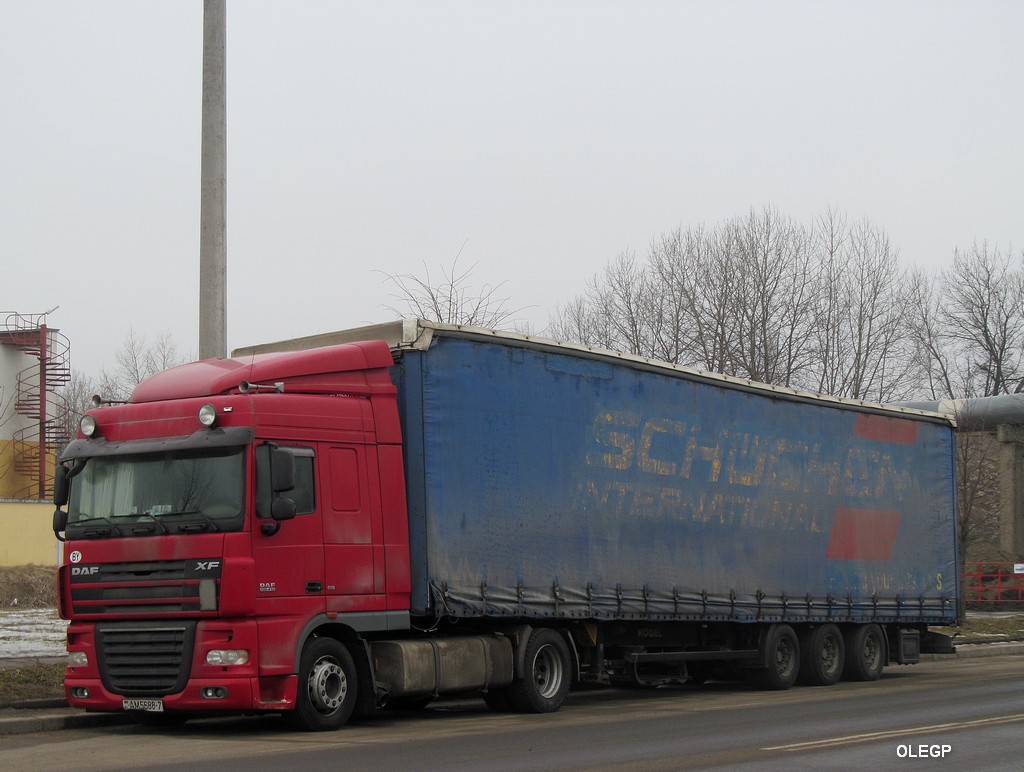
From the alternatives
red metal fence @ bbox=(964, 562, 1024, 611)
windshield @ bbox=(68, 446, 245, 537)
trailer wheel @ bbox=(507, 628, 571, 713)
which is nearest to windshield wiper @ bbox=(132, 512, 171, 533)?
windshield @ bbox=(68, 446, 245, 537)

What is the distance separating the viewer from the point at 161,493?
11.8 meters

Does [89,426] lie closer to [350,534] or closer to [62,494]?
[62,494]

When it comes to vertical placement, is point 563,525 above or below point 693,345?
below

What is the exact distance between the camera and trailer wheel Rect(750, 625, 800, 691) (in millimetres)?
→ 17875

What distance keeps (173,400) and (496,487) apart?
359 centimetres

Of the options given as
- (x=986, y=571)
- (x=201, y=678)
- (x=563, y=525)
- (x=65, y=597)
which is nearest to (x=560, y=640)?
(x=563, y=525)

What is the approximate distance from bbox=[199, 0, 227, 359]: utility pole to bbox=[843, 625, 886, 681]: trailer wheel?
11.0 metres

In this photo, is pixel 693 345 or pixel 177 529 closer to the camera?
pixel 177 529

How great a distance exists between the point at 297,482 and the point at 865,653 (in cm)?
1153

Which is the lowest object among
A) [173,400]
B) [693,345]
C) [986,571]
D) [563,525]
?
[986,571]

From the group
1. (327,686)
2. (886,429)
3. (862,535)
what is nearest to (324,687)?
(327,686)

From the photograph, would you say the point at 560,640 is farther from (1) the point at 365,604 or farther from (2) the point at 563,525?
(1) the point at 365,604

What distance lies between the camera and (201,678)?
11320 millimetres

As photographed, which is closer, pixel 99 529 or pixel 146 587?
pixel 146 587
